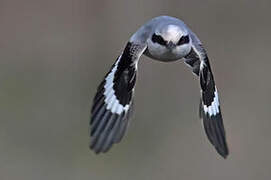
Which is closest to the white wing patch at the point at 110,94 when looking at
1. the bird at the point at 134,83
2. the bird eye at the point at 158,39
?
the bird at the point at 134,83

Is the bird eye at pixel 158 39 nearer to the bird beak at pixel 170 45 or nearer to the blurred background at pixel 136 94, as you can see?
the bird beak at pixel 170 45

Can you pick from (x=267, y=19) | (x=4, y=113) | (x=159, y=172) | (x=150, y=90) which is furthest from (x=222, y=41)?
(x=4, y=113)

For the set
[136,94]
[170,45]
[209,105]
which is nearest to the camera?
[170,45]

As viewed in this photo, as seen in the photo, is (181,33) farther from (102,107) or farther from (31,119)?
(31,119)

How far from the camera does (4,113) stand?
3852 millimetres

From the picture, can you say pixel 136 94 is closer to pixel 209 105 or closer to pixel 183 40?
pixel 209 105

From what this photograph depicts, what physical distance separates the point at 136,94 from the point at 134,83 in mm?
1958

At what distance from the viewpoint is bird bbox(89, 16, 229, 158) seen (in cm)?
186

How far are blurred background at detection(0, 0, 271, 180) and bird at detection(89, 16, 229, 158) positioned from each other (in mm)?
1563

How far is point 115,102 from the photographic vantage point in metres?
2.00

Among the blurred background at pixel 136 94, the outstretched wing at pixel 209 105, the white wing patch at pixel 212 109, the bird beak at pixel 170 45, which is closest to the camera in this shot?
the bird beak at pixel 170 45

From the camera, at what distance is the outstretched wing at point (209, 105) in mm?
1985

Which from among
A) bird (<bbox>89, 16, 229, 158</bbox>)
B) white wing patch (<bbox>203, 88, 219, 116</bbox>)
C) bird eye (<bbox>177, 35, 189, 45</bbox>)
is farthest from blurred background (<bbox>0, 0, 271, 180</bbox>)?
bird eye (<bbox>177, 35, 189, 45</bbox>)

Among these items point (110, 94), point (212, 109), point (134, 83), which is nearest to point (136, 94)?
point (212, 109)
